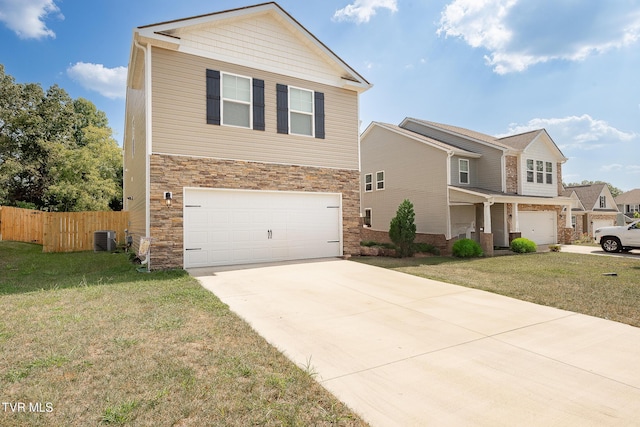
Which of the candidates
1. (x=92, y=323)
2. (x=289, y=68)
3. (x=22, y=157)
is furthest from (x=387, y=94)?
(x=22, y=157)

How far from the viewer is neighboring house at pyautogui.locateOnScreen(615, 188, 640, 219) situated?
4094cm

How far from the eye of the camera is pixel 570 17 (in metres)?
12.2

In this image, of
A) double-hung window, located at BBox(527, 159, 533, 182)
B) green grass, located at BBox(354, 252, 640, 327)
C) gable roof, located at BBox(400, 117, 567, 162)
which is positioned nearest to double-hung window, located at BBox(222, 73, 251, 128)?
green grass, located at BBox(354, 252, 640, 327)

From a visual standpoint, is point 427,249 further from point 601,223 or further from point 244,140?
point 601,223

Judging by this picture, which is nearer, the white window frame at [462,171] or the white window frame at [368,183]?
the white window frame at [462,171]

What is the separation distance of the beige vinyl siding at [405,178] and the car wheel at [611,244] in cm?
737

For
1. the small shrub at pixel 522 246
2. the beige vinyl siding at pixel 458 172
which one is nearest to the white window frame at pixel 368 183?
the beige vinyl siding at pixel 458 172

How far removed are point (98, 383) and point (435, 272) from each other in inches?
333

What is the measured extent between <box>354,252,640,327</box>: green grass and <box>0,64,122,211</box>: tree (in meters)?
24.1

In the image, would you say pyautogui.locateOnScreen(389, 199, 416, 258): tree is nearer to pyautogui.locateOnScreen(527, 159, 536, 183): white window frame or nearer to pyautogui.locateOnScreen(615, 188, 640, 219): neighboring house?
pyautogui.locateOnScreen(527, 159, 536, 183): white window frame

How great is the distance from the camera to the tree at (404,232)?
14.1m

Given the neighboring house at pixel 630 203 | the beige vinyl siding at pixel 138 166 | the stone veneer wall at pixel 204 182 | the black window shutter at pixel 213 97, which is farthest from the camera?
the neighboring house at pixel 630 203

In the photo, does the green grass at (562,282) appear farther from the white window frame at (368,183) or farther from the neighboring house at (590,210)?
the neighboring house at (590,210)

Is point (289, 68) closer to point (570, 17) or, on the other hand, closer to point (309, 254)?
point (309, 254)
